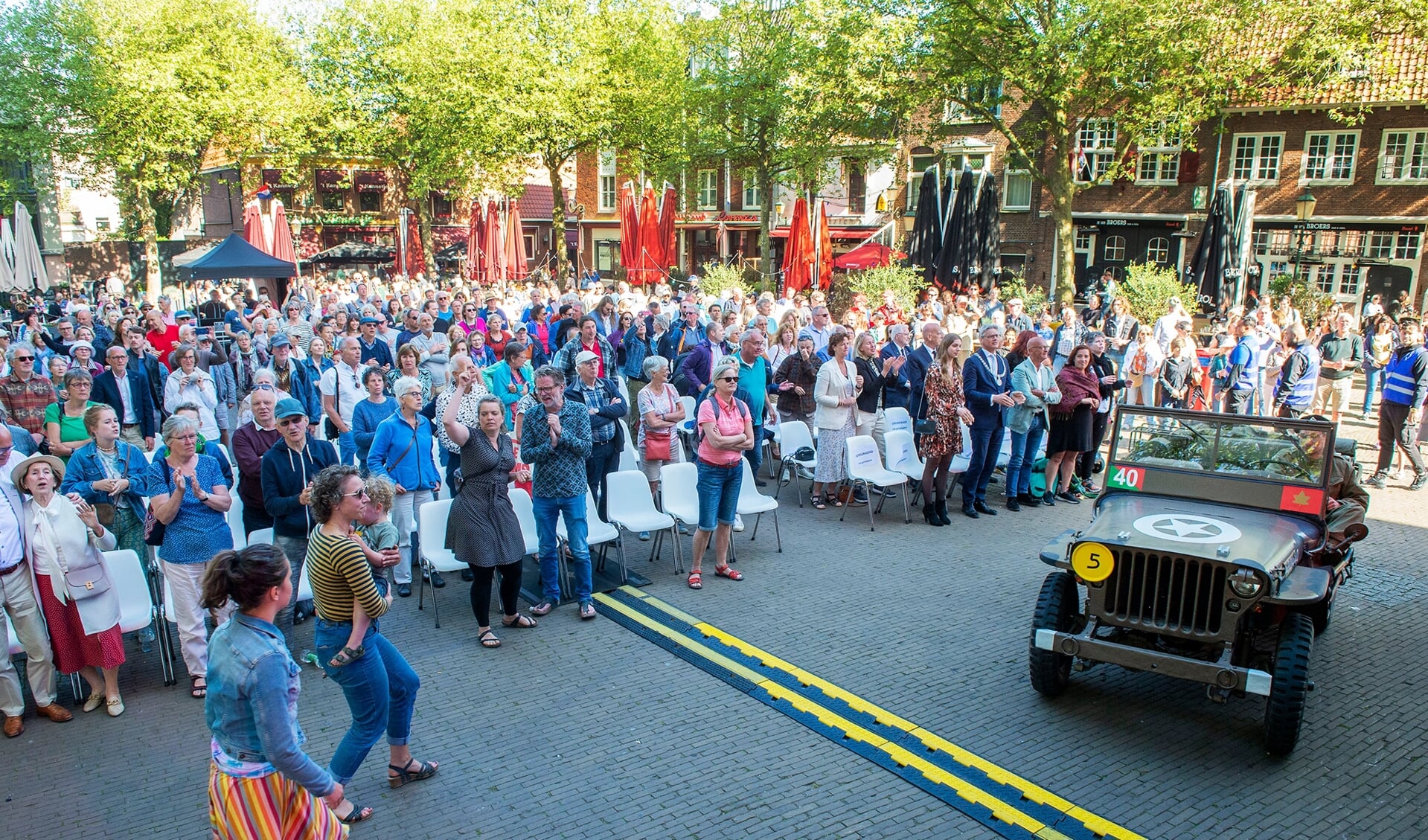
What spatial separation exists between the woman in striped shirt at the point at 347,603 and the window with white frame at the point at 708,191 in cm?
4274

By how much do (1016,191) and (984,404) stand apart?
92.3ft

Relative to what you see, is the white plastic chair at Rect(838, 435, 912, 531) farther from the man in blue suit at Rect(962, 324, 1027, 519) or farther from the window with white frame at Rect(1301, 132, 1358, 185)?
the window with white frame at Rect(1301, 132, 1358, 185)

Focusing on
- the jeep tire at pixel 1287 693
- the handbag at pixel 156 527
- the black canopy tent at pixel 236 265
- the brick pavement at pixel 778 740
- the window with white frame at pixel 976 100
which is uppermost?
the window with white frame at pixel 976 100

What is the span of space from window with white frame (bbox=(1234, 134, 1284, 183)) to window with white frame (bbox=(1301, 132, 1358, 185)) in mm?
760

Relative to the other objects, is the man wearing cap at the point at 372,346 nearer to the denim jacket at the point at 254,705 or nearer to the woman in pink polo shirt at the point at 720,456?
the woman in pink polo shirt at the point at 720,456

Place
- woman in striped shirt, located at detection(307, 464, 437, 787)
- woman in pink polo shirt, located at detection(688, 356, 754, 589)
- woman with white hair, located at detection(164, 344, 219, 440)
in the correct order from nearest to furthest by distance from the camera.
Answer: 1. woman in striped shirt, located at detection(307, 464, 437, 787)
2. woman in pink polo shirt, located at detection(688, 356, 754, 589)
3. woman with white hair, located at detection(164, 344, 219, 440)

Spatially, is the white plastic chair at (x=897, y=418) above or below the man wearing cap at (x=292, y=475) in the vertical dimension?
below

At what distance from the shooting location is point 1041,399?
10242mm

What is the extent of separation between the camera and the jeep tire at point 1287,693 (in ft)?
16.8

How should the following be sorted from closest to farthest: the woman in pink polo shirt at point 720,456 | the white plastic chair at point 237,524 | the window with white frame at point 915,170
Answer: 1. the white plastic chair at point 237,524
2. the woman in pink polo shirt at point 720,456
3. the window with white frame at point 915,170

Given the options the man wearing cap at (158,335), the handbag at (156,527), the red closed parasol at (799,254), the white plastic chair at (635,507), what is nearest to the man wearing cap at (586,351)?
the white plastic chair at (635,507)

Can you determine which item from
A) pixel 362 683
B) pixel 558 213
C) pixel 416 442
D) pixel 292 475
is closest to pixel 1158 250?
pixel 558 213

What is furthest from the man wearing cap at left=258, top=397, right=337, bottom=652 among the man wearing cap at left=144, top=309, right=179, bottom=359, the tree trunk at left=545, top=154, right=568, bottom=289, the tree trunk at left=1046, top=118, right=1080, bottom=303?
the tree trunk at left=545, top=154, right=568, bottom=289

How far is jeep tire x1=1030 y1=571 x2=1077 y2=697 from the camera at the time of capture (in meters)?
5.81
